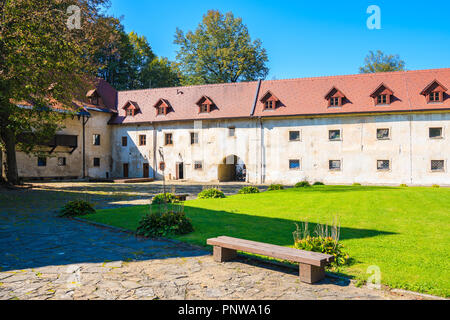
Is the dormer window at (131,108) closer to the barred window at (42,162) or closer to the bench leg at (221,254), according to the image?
the barred window at (42,162)

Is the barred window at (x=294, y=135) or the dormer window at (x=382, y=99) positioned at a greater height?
the dormer window at (x=382, y=99)

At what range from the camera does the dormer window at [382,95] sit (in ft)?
102

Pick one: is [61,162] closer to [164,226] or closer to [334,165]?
[334,165]

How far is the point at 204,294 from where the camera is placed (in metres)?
5.33

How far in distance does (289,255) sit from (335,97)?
29.0 meters

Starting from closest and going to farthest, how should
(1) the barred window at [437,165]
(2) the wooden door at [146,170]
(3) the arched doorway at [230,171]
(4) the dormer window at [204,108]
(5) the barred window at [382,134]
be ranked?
(1) the barred window at [437,165]
(5) the barred window at [382,134]
(3) the arched doorway at [230,171]
(4) the dormer window at [204,108]
(2) the wooden door at [146,170]

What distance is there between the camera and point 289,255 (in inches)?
237

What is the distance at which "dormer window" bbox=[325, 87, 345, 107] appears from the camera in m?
32.3

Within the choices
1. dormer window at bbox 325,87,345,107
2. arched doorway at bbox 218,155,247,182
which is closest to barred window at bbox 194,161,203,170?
arched doorway at bbox 218,155,247,182

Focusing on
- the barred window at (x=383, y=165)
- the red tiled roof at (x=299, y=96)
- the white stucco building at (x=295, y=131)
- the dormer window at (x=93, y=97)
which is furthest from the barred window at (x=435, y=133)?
the dormer window at (x=93, y=97)

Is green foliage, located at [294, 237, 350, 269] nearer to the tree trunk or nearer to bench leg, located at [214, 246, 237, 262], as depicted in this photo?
bench leg, located at [214, 246, 237, 262]

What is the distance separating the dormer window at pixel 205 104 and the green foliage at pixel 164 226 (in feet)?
89.6
